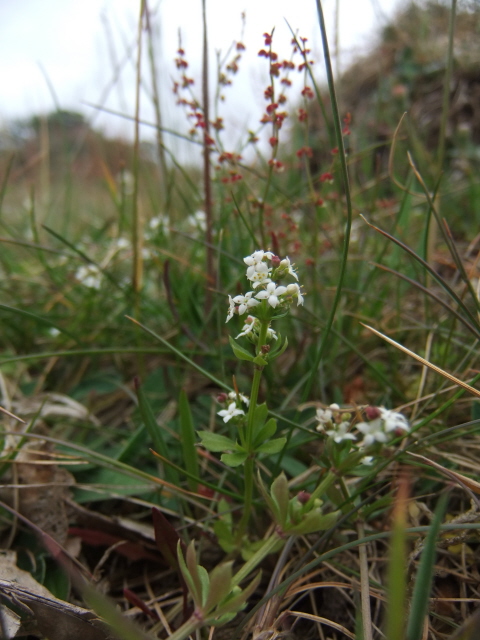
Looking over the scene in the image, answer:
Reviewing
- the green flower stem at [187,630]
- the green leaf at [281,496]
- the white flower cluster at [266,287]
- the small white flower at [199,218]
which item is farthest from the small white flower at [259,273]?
the small white flower at [199,218]

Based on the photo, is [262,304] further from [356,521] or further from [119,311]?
[119,311]

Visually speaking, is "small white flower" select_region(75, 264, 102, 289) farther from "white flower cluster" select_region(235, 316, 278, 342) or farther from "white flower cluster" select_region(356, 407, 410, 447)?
"white flower cluster" select_region(356, 407, 410, 447)

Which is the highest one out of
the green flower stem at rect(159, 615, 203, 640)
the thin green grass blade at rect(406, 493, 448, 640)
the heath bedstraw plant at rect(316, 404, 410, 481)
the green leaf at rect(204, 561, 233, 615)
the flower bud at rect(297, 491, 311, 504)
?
the heath bedstraw plant at rect(316, 404, 410, 481)

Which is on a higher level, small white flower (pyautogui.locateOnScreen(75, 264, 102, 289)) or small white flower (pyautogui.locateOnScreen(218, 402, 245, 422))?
small white flower (pyautogui.locateOnScreen(75, 264, 102, 289))

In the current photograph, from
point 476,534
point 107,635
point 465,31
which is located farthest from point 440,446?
point 465,31

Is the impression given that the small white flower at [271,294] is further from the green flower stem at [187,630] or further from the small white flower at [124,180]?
the small white flower at [124,180]

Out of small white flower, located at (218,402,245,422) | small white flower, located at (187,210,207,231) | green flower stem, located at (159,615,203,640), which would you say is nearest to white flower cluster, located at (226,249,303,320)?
small white flower, located at (218,402,245,422)
